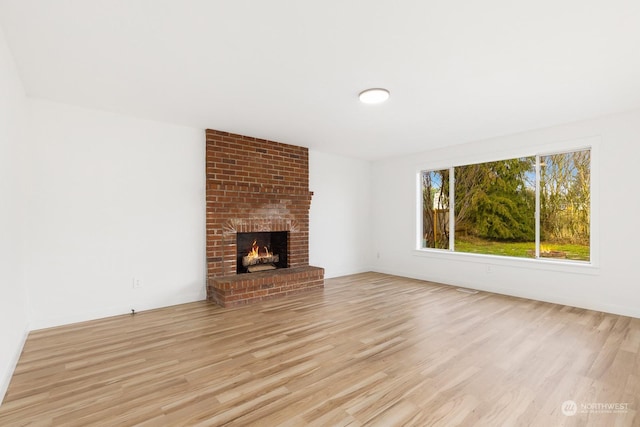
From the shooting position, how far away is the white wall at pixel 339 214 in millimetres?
5480

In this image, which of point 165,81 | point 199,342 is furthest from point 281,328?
point 165,81

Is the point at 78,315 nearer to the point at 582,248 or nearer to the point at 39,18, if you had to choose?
the point at 39,18

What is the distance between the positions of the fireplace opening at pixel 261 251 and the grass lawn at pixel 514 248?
305cm

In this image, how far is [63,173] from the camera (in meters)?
3.21

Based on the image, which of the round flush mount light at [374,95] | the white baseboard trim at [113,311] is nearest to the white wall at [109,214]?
the white baseboard trim at [113,311]

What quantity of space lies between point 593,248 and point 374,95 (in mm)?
3359

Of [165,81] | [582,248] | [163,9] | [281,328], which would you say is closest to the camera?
[163,9]

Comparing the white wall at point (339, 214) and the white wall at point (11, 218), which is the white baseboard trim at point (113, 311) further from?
the white wall at point (339, 214)

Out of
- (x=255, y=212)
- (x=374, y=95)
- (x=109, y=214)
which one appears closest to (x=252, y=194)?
(x=255, y=212)

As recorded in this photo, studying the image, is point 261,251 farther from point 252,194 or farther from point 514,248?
point 514,248

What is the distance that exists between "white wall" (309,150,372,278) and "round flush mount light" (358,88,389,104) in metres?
2.49

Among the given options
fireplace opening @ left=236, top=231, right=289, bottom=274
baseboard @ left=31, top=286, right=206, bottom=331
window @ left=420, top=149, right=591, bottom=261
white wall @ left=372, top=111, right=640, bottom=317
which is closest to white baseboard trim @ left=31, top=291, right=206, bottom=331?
baseboard @ left=31, top=286, right=206, bottom=331

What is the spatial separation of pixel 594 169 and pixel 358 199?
3601 mm

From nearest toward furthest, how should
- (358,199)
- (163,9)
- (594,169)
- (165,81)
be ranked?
(163,9) → (165,81) → (594,169) → (358,199)
